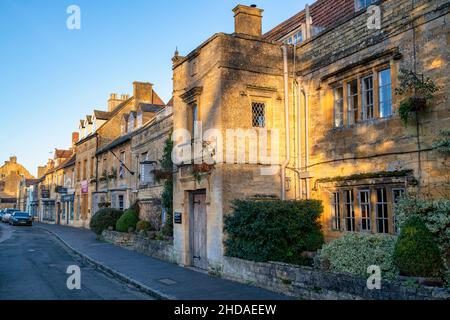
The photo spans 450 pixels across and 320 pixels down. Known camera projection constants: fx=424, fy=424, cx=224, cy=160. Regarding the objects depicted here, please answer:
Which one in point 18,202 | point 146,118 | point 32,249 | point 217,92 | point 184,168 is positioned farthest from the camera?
point 18,202

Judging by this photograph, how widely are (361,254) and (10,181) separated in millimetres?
91852

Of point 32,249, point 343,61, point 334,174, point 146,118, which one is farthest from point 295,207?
point 146,118

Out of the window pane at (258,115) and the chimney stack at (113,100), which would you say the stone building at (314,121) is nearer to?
the window pane at (258,115)

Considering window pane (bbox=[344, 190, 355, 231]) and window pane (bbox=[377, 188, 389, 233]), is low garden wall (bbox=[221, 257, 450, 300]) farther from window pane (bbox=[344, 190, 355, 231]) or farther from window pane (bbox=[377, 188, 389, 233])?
window pane (bbox=[344, 190, 355, 231])

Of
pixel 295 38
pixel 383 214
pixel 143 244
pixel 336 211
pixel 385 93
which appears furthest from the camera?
pixel 143 244

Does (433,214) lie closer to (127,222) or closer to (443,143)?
(443,143)

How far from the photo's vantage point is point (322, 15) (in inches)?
635

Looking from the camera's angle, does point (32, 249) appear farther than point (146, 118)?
No

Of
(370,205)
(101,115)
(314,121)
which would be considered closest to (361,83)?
(314,121)

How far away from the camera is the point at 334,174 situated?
1238 centimetres

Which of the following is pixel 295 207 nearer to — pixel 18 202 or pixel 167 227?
pixel 167 227

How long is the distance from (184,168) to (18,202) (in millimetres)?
76663

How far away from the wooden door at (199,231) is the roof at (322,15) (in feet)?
23.8

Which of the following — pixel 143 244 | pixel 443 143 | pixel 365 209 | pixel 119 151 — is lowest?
pixel 143 244
